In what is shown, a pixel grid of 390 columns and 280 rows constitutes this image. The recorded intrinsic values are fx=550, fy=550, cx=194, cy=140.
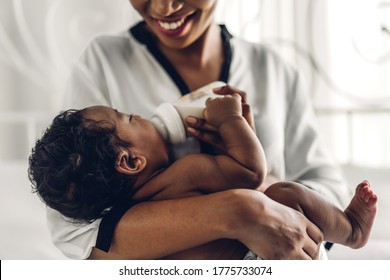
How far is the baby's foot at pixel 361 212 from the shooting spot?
90 centimetres

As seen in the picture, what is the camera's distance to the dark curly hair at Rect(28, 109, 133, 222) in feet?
2.68

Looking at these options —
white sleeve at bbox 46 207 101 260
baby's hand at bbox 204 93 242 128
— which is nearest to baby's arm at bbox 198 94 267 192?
baby's hand at bbox 204 93 242 128

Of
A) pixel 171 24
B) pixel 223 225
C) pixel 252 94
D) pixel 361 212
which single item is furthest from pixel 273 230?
pixel 171 24

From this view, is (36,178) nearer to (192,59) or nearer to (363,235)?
(192,59)

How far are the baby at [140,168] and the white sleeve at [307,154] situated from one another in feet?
0.34

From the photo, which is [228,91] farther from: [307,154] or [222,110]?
[307,154]

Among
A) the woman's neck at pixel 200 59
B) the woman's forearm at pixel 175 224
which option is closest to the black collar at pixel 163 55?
the woman's neck at pixel 200 59

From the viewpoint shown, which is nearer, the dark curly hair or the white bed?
the dark curly hair

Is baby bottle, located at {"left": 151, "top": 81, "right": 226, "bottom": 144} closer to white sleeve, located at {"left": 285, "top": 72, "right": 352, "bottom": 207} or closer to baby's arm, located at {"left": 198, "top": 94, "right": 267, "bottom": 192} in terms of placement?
baby's arm, located at {"left": 198, "top": 94, "right": 267, "bottom": 192}

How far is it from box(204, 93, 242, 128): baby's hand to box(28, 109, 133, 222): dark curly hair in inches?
5.8

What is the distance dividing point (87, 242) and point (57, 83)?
32 cm

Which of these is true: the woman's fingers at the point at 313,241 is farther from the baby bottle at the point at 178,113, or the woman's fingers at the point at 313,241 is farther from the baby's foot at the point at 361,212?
the baby bottle at the point at 178,113

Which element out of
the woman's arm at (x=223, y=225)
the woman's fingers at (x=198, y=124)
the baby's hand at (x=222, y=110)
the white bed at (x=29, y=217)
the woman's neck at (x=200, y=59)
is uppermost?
the woman's neck at (x=200, y=59)

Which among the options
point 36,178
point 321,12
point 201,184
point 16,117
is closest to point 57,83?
point 16,117
